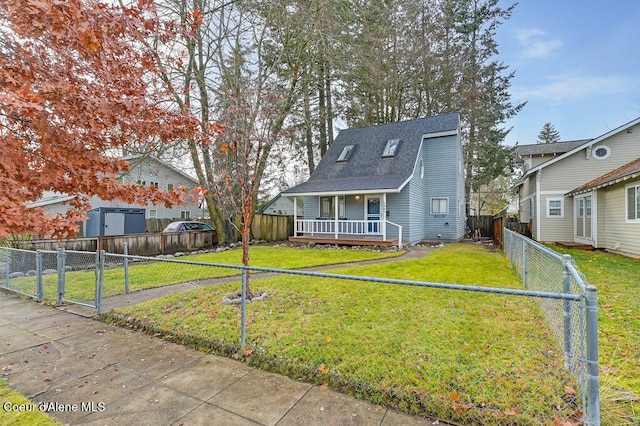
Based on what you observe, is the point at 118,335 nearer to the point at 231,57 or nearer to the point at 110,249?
the point at 110,249

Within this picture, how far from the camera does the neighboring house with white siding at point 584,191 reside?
12.1 meters

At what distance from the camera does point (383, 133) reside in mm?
18234

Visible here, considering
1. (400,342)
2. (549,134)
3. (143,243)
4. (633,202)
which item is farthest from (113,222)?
(549,134)

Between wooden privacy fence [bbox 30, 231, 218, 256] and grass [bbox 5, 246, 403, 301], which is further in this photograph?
wooden privacy fence [bbox 30, 231, 218, 256]

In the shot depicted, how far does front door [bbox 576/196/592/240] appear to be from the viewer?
13.2 metres

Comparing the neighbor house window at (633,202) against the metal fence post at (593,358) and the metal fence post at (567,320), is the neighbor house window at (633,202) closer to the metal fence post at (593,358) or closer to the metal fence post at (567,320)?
the metal fence post at (567,320)

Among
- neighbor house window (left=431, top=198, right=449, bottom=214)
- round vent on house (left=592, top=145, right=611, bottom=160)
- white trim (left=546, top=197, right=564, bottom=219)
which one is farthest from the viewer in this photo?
neighbor house window (left=431, top=198, right=449, bottom=214)

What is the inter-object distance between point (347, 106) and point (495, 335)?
849 inches

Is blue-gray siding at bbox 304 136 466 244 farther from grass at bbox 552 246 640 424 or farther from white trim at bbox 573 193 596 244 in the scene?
grass at bbox 552 246 640 424

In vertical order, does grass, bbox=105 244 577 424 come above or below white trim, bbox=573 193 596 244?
below

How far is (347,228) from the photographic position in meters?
15.4

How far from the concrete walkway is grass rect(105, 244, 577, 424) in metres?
0.23

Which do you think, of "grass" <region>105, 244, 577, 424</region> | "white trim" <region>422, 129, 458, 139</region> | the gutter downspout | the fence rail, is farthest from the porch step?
the gutter downspout

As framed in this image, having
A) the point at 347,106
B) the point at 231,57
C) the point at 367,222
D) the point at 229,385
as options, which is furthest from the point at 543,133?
the point at 229,385
